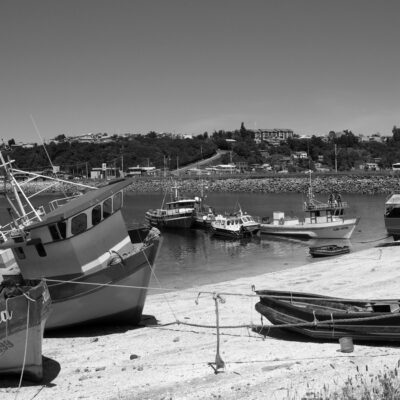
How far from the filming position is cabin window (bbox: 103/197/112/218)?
1458 centimetres

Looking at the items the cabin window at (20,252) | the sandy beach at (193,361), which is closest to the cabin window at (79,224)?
the cabin window at (20,252)

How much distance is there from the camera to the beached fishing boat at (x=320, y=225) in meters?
42.2

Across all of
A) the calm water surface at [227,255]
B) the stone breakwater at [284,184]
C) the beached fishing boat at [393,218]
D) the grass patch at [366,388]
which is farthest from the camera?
the stone breakwater at [284,184]

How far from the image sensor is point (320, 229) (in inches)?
1698

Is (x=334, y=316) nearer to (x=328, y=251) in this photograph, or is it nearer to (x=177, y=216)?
(x=328, y=251)

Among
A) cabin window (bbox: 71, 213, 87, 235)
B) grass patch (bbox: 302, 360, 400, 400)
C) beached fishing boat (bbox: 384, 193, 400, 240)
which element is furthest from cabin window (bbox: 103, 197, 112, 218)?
beached fishing boat (bbox: 384, 193, 400, 240)

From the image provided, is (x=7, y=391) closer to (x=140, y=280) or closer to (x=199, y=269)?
(x=140, y=280)

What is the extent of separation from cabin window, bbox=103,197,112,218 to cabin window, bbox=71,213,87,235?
32.0 inches

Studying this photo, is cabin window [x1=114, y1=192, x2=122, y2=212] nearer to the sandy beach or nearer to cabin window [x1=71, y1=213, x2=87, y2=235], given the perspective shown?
cabin window [x1=71, y1=213, x2=87, y2=235]

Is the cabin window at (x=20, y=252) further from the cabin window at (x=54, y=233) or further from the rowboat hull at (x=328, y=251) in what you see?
the rowboat hull at (x=328, y=251)

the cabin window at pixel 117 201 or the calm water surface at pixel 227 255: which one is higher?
the cabin window at pixel 117 201

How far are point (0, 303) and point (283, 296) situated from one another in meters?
6.62

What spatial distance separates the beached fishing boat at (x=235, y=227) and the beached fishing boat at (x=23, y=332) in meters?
35.4

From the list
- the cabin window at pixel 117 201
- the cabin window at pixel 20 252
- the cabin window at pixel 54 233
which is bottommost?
the cabin window at pixel 20 252
